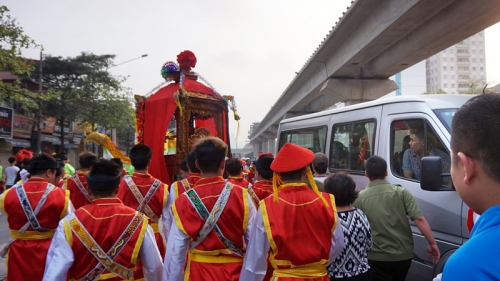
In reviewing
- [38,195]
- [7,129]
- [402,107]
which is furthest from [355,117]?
[7,129]

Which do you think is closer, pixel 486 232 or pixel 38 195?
pixel 486 232

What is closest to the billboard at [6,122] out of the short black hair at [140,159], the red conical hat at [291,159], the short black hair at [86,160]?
the short black hair at [86,160]

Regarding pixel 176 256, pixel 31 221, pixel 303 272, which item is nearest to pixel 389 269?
A: pixel 303 272

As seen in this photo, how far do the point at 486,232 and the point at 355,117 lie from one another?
6.20 m

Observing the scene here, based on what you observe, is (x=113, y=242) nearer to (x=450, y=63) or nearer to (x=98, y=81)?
(x=98, y=81)

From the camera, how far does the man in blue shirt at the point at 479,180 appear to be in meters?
1.09

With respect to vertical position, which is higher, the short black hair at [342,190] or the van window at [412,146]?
the van window at [412,146]

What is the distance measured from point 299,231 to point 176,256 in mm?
1021

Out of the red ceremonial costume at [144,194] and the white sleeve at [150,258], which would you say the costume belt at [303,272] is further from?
the red ceremonial costume at [144,194]

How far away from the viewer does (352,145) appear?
7.29m

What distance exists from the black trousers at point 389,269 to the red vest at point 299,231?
4.31 feet

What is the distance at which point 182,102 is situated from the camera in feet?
25.6

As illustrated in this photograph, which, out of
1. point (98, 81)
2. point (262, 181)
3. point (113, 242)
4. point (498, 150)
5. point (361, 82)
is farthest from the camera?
point (98, 81)

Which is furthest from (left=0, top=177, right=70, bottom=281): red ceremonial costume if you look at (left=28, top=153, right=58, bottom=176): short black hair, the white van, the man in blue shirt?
the man in blue shirt
